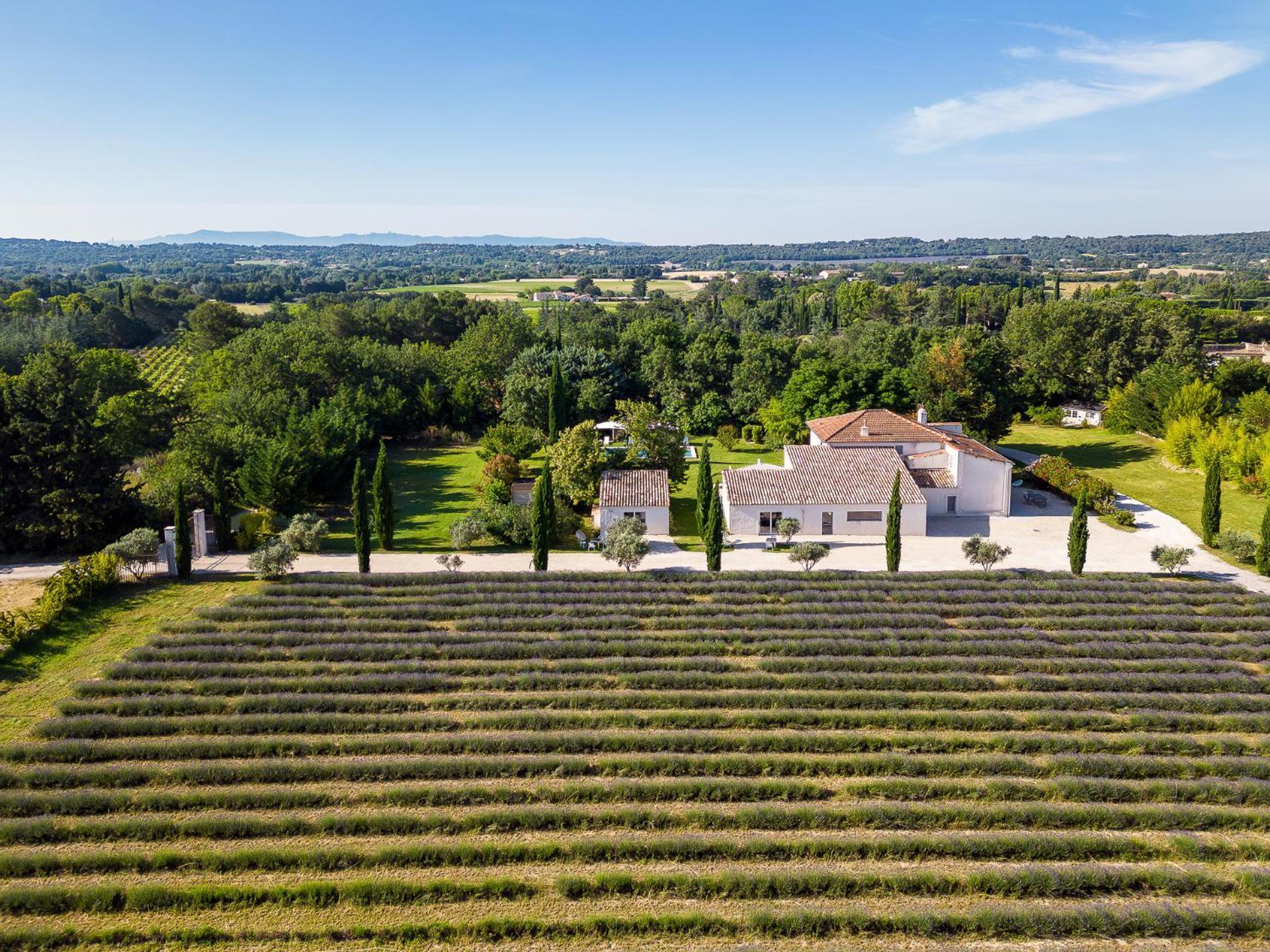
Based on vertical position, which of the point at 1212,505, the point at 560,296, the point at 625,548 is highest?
the point at 560,296

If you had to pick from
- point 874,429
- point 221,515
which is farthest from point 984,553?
point 221,515

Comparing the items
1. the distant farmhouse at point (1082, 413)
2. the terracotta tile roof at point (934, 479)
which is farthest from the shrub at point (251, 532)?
the distant farmhouse at point (1082, 413)

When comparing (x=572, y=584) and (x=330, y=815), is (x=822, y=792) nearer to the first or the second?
(x=330, y=815)

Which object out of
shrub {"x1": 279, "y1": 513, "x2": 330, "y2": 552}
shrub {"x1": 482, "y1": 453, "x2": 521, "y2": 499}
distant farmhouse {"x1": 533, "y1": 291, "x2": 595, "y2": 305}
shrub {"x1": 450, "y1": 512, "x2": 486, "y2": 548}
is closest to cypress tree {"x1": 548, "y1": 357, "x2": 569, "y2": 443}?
shrub {"x1": 482, "y1": 453, "x2": 521, "y2": 499}

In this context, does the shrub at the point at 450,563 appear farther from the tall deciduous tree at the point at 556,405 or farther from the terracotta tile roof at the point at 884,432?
the tall deciduous tree at the point at 556,405

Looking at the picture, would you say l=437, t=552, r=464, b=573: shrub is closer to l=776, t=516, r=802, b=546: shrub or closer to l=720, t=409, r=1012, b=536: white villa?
l=720, t=409, r=1012, b=536: white villa

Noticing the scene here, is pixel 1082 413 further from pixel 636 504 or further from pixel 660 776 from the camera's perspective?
pixel 660 776

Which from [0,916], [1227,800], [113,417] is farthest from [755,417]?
[0,916]
